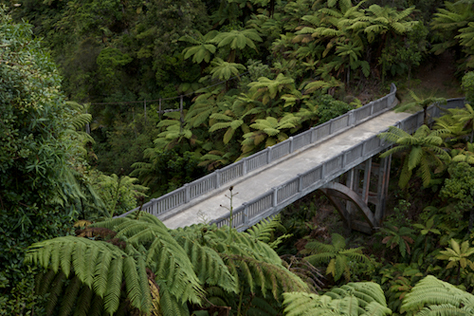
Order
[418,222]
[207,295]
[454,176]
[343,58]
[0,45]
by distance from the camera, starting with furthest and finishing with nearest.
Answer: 1. [343,58]
2. [418,222]
3. [454,176]
4. [207,295]
5. [0,45]

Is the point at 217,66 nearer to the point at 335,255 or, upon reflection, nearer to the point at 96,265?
the point at 335,255

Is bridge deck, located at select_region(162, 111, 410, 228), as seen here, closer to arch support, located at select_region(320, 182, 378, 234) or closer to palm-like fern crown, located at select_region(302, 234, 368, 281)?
arch support, located at select_region(320, 182, 378, 234)

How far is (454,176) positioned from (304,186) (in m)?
6.86

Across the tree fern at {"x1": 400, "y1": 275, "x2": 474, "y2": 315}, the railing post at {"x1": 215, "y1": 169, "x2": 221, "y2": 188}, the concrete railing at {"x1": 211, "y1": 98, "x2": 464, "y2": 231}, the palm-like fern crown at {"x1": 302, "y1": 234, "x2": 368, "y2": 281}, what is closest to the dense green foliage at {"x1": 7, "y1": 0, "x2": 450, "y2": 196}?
the concrete railing at {"x1": 211, "y1": 98, "x2": 464, "y2": 231}

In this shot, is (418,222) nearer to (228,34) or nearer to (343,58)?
(343,58)

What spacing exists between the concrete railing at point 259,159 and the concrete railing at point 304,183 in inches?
76.3

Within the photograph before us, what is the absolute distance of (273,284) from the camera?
5.07 metres

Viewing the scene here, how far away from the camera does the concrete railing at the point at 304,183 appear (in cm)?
1213

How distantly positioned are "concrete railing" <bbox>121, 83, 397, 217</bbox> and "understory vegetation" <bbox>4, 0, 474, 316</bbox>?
0.93 m

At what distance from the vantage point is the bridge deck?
1252 centimetres

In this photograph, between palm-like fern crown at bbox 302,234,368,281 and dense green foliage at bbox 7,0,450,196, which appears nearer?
palm-like fern crown at bbox 302,234,368,281

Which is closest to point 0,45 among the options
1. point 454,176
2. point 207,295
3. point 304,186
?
point 207,295

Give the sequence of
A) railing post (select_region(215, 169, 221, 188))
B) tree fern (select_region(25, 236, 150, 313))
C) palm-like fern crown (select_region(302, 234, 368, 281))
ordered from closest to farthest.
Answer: tree fern (select_region(25, 236, 150, 313)), railing post (select_region(215, 169, 221, 188)), palm-like fern crown (select_region(302, 234, 368, 281))

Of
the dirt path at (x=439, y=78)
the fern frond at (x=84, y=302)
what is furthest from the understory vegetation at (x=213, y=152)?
the dirt path at (x=439, y=78)
